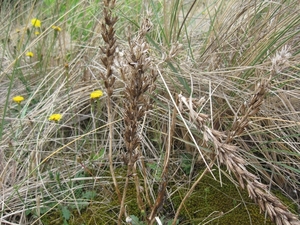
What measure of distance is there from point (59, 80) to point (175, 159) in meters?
0.74

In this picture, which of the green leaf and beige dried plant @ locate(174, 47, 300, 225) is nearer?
beige dried plant @ locate(174, 47, 300, 225)

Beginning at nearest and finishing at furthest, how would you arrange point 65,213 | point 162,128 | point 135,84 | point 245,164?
point 245,164 → point 135,84 → point 65,213 → point 162,128

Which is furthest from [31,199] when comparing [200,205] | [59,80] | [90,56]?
[90,56]

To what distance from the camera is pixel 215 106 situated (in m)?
1.69

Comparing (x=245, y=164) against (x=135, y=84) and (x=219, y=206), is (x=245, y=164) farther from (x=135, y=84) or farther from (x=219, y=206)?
(x=219, y=206)

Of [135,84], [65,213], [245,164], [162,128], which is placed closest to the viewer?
[245,164]

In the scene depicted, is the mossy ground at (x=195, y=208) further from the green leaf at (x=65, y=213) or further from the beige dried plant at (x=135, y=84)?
the beige dried plant at (x=135, y=84)

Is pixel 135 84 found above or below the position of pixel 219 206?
above

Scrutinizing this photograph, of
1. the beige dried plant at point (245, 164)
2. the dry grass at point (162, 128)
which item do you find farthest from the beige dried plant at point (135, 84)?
the dry grass at point (162, 128)

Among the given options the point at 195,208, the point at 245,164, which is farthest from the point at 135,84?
the point at 195,208

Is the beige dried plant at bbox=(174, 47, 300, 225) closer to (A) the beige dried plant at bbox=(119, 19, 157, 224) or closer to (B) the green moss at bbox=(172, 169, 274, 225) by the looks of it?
(A) the beige dried plant at bbox=(119, 19, 157, 224)

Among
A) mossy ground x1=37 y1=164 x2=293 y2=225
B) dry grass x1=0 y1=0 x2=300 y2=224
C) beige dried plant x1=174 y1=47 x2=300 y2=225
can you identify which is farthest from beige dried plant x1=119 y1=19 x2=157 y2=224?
mossy ground x1=37 y1=164 x2=293 y2=225

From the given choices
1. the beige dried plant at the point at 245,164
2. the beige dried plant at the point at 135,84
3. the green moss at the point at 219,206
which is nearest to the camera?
the beige dried plant at the point at 245,164

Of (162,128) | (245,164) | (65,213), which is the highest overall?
(245,164)
